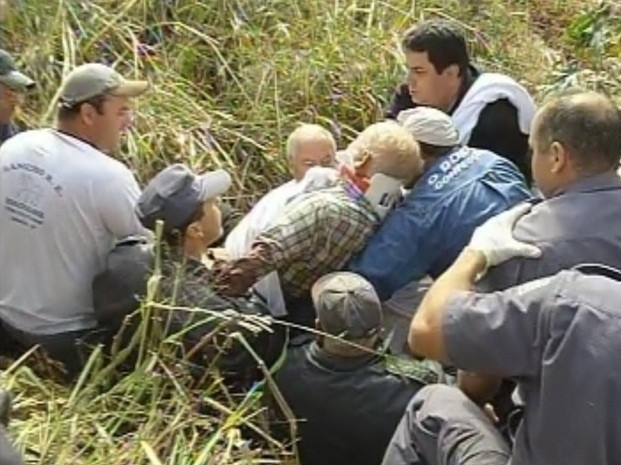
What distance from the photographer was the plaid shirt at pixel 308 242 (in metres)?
3.87

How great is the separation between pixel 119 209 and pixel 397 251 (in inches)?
32.2

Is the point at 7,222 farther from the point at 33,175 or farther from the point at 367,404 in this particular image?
the point at 367,404

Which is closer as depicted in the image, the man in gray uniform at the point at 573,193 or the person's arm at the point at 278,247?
the man in gray uniform at the point at 573,193

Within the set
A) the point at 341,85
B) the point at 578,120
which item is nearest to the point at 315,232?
the point at 578,120

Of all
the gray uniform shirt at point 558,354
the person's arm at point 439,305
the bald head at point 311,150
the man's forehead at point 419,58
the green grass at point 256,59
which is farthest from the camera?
the green grass at point 256,59

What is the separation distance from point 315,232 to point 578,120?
3.60 feet

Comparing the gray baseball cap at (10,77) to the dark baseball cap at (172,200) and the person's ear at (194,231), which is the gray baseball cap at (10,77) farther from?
the person's ear at (194,231)

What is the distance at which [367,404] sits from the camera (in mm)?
3516

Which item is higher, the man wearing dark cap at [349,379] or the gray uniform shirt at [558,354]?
the gray uniform shirt at [558,354]

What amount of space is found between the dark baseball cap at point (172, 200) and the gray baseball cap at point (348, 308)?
18.9 inches

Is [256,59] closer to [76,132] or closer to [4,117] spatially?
[4,117]

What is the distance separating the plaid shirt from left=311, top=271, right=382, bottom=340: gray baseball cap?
0.29 m

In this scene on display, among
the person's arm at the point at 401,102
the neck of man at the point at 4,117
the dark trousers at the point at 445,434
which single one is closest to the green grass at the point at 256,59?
the person's arm at the point at 401,102

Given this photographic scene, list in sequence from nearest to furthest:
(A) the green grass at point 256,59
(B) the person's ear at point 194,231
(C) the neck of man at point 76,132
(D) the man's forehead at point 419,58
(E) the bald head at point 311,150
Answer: (B) the person's ear at point 194,231, (C) the neck of man at point 76,132, (E) the bald head at point 311,150, (D) the man's forehead at point 419,58, (A) the green grass at point 256,59
